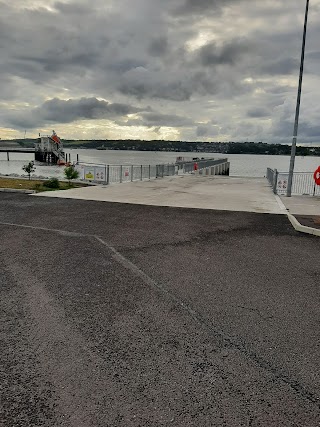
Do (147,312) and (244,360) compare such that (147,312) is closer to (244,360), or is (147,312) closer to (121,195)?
(244,360)

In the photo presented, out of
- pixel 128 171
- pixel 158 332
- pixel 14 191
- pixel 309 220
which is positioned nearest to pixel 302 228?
pixel 309 220

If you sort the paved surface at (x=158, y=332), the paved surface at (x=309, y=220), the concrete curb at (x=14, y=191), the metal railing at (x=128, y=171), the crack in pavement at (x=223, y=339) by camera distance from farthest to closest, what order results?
the metal railing at (x=128, y=171)
the concrete curb at (x=14, y=191)
the paved surface at (x=309, y=220)
the crack in pavement at (x=223, y=339)
the paved surface at (x=158, y=332)

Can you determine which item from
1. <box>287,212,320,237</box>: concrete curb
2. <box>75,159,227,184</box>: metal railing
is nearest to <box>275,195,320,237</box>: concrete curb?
<box>287,212,320,237</box>: concrete curb

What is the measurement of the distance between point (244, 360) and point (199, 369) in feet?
1.87

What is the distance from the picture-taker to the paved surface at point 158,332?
3.08 meters

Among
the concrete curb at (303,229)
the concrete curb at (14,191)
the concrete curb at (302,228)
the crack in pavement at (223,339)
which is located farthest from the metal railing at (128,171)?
the crack in pavement at (223,339)

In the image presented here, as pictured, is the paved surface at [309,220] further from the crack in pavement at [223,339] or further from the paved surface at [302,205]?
the crack in pavement at [223,339]

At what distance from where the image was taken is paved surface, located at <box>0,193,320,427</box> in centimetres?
308

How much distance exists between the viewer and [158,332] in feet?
14.4

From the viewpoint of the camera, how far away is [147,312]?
4941 mm

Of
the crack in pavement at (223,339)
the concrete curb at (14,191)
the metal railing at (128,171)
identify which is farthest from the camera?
the metal railing at (128,171)

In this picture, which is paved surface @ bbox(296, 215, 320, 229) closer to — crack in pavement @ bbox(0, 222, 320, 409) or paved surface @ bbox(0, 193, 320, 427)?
paved surface @ bbox(0, 193, 320, 427)

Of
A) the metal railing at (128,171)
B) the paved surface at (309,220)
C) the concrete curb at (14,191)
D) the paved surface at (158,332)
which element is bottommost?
the paved surface at (158,332)

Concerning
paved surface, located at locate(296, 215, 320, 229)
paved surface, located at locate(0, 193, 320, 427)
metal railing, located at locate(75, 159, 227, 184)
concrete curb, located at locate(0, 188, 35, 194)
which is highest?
metal railing, located at locate(75, 159, 227, 184)
